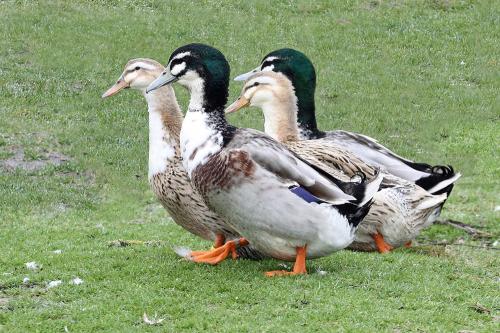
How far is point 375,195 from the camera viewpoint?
37.9 ft

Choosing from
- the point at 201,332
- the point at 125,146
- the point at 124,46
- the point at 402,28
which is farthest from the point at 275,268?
the point at 402,28

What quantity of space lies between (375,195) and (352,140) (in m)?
1.11

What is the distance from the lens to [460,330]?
318 inches

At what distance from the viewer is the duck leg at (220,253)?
10.2 m

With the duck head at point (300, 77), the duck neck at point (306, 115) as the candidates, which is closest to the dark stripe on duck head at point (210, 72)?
the duck head at point (300, 77)

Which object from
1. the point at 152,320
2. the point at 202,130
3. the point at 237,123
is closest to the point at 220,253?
the point at 202,130

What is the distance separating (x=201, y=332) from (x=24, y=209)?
9246mm

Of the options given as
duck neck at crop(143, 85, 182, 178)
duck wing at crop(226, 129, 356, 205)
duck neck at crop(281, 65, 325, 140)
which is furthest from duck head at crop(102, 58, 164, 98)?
duck wing at crop(226, 129, 356, 205)

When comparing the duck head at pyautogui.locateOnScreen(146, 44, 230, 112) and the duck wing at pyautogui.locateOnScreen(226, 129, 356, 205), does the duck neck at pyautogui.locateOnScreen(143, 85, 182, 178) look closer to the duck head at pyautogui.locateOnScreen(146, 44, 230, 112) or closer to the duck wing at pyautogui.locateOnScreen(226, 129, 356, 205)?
the duck head at pyautogui.locateOnScreen(146, 44, 230, 112)

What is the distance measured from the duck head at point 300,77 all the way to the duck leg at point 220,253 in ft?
8.83

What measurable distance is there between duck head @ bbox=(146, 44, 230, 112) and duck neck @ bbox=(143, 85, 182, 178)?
113 cm

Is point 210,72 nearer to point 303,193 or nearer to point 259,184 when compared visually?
point 259,184

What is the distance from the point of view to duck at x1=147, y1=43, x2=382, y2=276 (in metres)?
9.05

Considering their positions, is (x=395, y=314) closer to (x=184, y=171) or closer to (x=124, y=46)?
(x=184, y=171)
